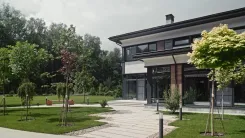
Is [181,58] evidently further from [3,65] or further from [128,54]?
[3,65]

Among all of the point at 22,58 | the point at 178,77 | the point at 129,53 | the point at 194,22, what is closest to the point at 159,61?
the point at 178,77

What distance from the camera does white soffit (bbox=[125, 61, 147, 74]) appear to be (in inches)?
1176

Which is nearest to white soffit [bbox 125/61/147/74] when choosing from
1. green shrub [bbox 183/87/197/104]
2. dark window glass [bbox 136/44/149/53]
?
dark window glass [bbox 136/44/149/53]

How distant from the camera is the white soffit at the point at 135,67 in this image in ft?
98.0

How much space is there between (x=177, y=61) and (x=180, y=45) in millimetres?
4629

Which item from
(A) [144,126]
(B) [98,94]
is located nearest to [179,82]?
(A) [144,126]

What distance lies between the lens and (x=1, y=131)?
11031 mm

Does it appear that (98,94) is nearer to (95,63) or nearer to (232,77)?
(95,63)

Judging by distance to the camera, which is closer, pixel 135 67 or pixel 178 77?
pixel 178 77

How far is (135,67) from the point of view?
101 feet

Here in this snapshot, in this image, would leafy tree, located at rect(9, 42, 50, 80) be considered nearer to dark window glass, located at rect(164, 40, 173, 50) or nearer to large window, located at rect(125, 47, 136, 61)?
dark window glass, located at rect(164, 40, 173, 50)

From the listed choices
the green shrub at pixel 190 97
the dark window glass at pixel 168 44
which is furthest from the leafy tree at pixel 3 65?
the dark window glass at pixel 168 44

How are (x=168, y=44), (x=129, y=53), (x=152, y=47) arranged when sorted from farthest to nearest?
(x=129, y=53), (x=152, y=47), (x=168, y=44)

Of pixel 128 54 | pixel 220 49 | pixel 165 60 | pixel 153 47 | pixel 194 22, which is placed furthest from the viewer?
pixel 128 54
